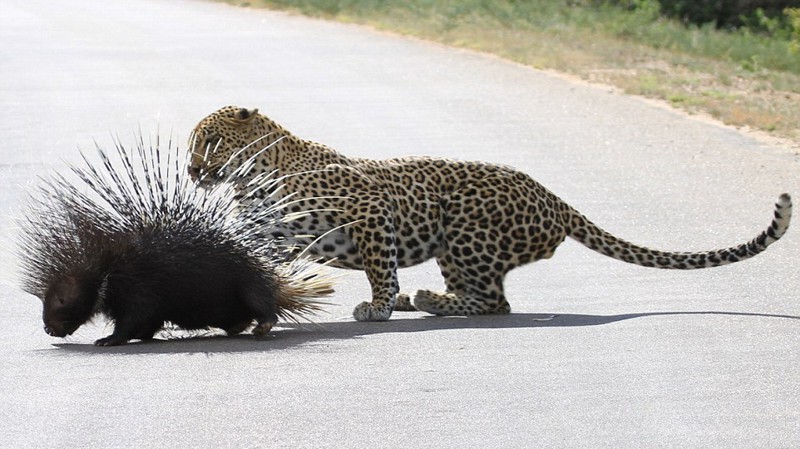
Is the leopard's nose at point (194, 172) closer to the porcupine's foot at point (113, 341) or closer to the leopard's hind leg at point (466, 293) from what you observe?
the porcupine's foot at point (113, 341)

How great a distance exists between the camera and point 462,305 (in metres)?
9.16

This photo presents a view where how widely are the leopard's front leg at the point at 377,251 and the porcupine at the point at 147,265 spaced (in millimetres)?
587

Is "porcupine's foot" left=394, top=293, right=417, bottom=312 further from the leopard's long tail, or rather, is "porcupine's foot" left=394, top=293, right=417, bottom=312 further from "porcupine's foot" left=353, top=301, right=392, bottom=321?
Answer: the leopard's long tail

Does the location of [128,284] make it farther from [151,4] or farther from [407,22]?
[151,4]

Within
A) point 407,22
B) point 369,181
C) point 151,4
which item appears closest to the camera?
point 369,181

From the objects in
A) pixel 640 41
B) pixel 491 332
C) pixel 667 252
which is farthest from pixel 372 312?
pixel 640 41

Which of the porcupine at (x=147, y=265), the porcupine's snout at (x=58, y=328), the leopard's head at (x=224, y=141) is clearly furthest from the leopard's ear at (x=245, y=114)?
the porcupine's snout at (x=58, y=328)

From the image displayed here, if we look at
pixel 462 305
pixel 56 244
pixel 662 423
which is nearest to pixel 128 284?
pixel 56 244

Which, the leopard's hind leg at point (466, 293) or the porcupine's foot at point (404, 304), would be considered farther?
the porcupine's foot at point (404, 304)

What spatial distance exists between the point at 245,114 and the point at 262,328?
4.37 ft

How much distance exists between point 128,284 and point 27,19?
79.1 feet

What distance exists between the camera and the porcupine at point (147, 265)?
7953 mm

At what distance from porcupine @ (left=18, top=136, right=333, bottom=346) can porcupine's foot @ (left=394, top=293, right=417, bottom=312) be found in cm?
127

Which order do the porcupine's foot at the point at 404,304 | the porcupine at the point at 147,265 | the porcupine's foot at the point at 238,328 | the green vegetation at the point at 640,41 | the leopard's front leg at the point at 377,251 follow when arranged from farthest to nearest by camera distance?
the green vegetation at the point at 640,41 < the porcupine's foot at the point at 404,304 < the leopard's front leg at the point at 377,251 < the porcupine's foot at the point at 238,328 < the porcupine at the point at 147,265
